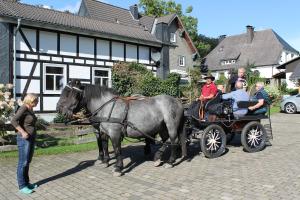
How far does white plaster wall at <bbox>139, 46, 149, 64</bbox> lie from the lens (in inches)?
1024

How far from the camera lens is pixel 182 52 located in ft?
123

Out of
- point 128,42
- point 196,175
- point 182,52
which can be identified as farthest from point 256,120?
point 182,52

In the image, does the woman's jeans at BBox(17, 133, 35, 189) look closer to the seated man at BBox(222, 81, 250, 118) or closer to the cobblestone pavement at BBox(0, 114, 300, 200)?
the cobblestone pavement at BBox(0, 114, 300, 200)

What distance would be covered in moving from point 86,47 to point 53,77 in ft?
9.51

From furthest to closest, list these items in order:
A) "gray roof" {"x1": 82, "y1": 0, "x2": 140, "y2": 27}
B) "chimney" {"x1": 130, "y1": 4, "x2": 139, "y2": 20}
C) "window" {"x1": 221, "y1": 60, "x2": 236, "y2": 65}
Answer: "window" {"x1": 221, "y1": 60, "x2": 236, "y2": 65} → "chimney" {"x1": 130, "y1": 4, "x2": 139, "y2": 20} → "gray roof" {"x1": 82, "y1": 0, "x2": 140, "y2": 27}

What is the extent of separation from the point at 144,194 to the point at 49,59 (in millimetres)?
15766

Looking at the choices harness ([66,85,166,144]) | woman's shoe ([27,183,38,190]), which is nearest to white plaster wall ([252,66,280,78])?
harness ([66,85,166,144])

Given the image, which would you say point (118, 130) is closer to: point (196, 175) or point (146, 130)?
point (146, 130)

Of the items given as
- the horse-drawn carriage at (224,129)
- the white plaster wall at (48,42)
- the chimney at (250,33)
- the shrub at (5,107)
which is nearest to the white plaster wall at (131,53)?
the white plaster wall at (48,42)

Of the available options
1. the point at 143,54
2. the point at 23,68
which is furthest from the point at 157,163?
the point at 143,54

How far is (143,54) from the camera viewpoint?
26.3 m

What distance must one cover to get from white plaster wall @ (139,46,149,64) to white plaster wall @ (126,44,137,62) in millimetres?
536

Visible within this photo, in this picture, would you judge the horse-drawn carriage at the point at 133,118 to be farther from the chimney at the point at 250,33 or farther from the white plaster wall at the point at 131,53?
the chimney at the point at 250,33

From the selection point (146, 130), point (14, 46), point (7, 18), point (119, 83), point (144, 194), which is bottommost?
point (144, 194)
